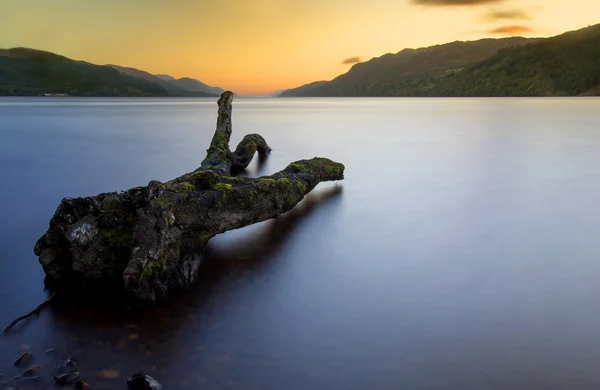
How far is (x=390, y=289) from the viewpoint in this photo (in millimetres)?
6211

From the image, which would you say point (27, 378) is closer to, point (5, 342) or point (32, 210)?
point (5, 342)

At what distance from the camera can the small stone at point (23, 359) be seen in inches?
173

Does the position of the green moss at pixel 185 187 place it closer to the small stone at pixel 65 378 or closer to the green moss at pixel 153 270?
the green moss at pixel 153 270

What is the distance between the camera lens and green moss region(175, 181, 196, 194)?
21.9ft

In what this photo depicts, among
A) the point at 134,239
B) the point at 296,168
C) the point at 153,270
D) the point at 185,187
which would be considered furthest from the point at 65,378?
the point at 296,168

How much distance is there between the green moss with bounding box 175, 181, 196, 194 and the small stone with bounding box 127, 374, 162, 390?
305cm

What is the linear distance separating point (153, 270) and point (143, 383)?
1.84 m

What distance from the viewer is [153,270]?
5688 mm

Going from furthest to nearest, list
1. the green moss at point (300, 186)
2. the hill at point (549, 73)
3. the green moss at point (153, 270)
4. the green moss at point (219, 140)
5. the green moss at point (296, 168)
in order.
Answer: the hill at point (549, 73) → the green moss at point (219, 140) → the green moss at point (296, 168) → the green moss at point (300, 186) → the green moss at point (153, 270)

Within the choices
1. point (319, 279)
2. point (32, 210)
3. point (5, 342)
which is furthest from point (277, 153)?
point (5, 342)

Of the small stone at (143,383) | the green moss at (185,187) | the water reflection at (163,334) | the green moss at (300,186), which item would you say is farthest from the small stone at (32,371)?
the green moss at (300,186)

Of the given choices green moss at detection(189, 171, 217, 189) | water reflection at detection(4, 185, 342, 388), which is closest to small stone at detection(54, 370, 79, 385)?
water reflection at detection(4, 185, 342, 388)

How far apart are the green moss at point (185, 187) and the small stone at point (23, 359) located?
2.81m

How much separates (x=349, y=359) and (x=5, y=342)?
351 centimetres
